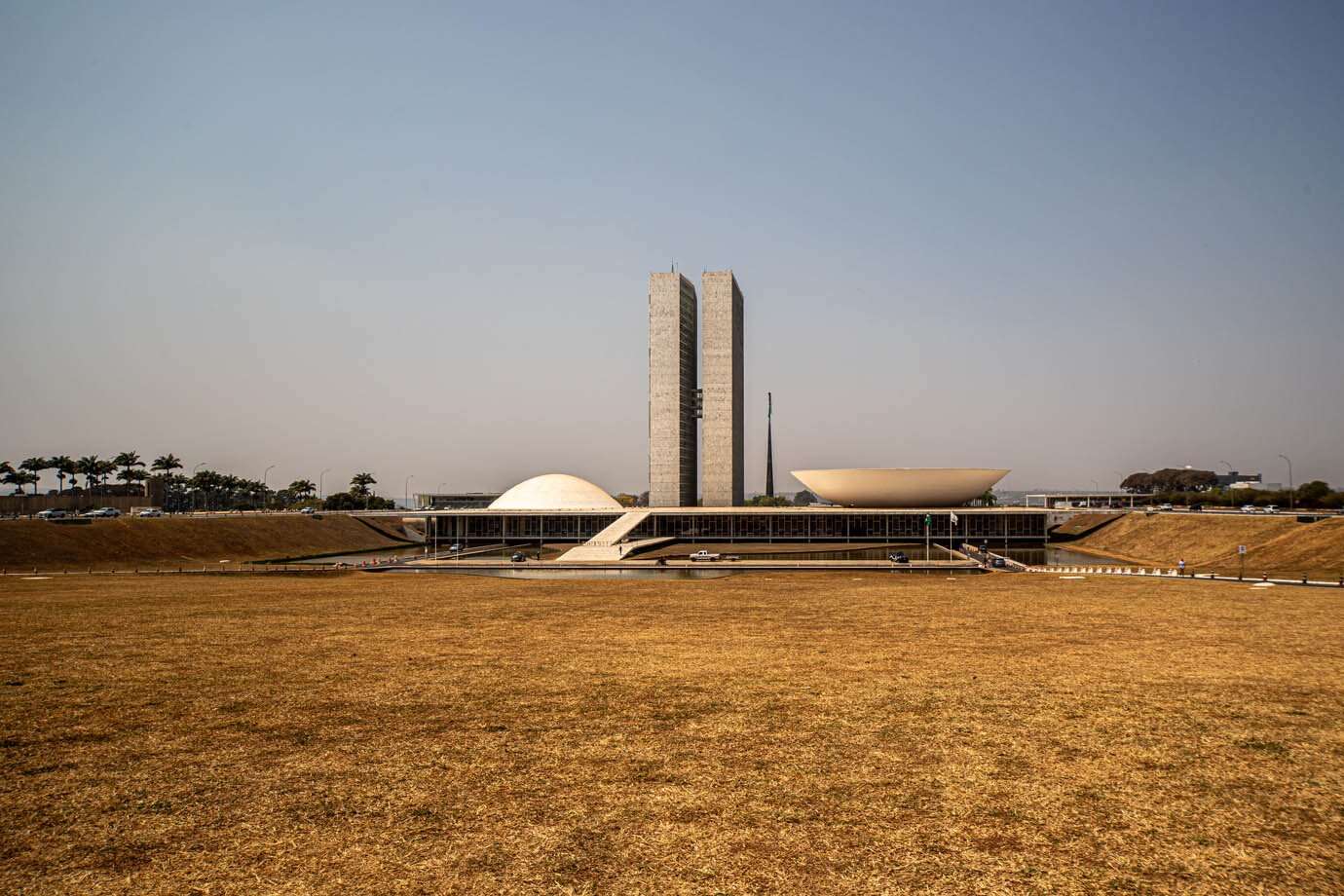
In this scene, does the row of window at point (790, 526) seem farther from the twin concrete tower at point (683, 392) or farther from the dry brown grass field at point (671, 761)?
the dry brown grass field at point (671, 761)

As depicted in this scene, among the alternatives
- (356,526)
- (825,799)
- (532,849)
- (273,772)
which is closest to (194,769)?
(273,772)

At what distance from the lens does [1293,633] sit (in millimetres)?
26484

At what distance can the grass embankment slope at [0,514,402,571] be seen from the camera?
67.8 meters

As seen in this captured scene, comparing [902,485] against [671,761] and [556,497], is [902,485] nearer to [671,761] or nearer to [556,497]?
[556,497]

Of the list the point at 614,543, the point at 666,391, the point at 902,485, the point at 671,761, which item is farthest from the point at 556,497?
the point at 671,761

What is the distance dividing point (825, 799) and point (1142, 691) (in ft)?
33.8

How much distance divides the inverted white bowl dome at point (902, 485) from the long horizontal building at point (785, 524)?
184 cm

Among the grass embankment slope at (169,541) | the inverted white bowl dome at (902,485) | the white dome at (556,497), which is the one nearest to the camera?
the grass embankment slope at (169,541)

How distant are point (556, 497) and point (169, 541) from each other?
153ft

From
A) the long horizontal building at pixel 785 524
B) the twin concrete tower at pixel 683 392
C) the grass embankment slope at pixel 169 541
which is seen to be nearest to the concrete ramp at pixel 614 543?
the long horizontal building at pixel 785 524

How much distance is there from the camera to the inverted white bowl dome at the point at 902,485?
347ft

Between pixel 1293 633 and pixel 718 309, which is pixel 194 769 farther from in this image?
pixel 718 309

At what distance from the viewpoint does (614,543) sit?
86.3 m

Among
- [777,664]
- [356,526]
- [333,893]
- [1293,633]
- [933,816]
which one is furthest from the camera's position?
[356,526]
